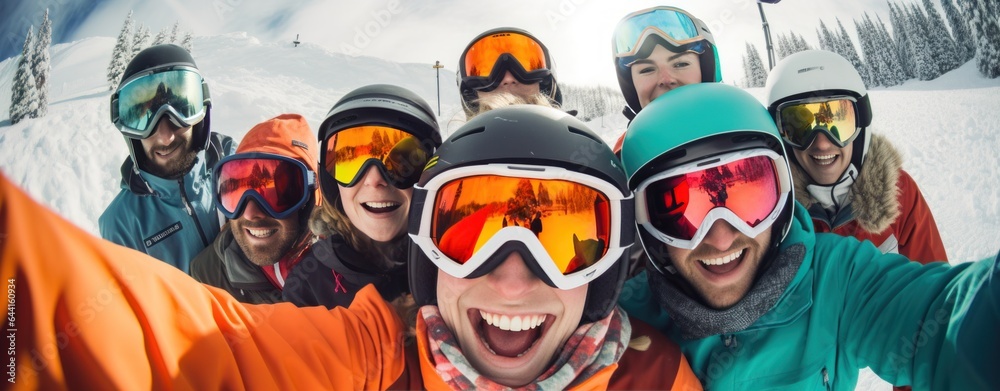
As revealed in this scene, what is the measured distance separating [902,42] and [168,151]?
5119cm

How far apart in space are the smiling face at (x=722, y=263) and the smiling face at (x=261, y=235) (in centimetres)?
275

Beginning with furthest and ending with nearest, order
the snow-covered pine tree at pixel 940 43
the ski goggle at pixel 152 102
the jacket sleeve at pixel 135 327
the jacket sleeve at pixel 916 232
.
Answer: the snow-covered pine tree at pixel 940 43 < the ski goggle at pixel 152 102 < the jacket sleeve at pixel 916 232 < the jacket sleeve at pixel 135 327

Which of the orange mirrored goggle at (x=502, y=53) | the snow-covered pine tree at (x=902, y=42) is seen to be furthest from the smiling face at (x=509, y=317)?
the snow-covered pine tree at (x=902, y=42)

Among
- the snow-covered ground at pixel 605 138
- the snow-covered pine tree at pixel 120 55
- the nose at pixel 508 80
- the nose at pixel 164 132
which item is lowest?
the snow-covered ground at pixel 605 138

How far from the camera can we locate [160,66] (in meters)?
3.94

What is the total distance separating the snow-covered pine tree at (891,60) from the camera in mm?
37062

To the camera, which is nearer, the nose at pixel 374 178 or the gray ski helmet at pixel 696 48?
the nose at pixel 374 178

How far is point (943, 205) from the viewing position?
7.38 meters

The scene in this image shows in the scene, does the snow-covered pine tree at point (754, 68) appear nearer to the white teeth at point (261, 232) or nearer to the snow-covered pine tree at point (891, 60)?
the snow-covered pine tree at point (891, 60)

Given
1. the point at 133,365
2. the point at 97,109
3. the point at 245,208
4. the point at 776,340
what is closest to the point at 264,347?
the point at 133,365

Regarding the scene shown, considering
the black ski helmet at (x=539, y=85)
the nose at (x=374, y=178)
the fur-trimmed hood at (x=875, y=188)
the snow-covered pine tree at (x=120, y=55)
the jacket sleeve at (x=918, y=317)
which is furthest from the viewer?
the snow-covered pine tree at (x=120, y=55)

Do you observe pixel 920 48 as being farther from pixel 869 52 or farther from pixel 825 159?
pixel 825 159

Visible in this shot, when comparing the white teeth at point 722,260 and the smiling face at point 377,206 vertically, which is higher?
the smiling face at point 377,206

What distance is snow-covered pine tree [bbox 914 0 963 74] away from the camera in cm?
3234
